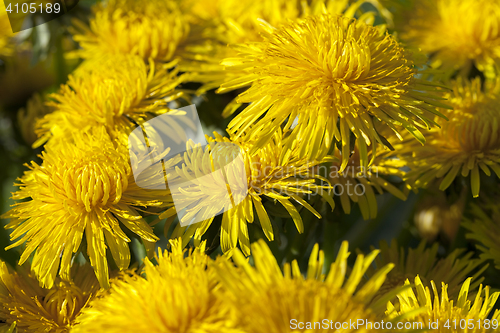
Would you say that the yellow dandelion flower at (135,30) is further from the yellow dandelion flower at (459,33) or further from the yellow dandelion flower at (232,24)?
the yellow dandelion flower at (459,33)

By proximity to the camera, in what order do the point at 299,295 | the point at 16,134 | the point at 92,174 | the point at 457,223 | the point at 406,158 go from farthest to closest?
the point at 16,134, the point at 457,223, the point at 406,158, the point at 92,174, the point at 299,295

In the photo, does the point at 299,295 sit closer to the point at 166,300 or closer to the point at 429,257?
the point at 166,300

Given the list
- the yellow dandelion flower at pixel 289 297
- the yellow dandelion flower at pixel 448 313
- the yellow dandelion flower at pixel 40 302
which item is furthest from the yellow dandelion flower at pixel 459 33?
the yellow dandelion flower at pixel 40 302

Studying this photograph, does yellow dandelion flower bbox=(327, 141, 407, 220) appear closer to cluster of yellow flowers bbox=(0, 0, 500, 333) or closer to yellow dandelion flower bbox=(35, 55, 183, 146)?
cluster of yellow flowers bbox=(0, 0, 500, 333)

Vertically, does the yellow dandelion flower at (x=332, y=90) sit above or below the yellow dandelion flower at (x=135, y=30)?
below

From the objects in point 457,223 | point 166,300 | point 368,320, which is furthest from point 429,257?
point 166,300

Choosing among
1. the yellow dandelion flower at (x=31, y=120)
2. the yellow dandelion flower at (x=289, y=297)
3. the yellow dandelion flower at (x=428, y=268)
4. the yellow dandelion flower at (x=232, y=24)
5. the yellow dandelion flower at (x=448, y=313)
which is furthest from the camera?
the yellow dandelion flower at (x=31, y=120)
